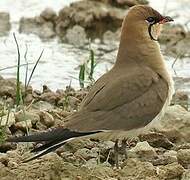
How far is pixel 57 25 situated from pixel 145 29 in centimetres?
461

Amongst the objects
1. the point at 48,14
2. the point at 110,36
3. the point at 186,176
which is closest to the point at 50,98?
the point at 186,176

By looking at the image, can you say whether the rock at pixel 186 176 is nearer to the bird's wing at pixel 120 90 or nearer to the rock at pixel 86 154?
the bird's wing at pixel 120 90

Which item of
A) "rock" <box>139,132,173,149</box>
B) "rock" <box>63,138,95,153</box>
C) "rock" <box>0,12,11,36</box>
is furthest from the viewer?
"rock" <box>0,12,11,36</box>

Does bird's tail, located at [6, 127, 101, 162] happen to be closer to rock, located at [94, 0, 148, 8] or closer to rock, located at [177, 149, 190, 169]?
rock, located at [177, 149, 190, 169]

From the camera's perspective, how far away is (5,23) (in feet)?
36.3

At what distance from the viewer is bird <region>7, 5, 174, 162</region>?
570 cm

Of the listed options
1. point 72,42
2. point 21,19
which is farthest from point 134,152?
point 21,19

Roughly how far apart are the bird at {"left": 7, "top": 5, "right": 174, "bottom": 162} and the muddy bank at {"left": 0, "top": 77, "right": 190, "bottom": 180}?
169 millimetres

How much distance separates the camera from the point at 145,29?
6.55 metres

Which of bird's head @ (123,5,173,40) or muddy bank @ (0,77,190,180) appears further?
bird's head @ (123,5,173,40)

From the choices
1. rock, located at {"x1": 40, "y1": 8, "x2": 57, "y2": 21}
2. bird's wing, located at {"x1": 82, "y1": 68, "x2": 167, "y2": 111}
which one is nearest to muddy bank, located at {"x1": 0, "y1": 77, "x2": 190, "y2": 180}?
bird's wing, located at {"x1": 82, "y1": 68, "x2": 167, "y2": 111}

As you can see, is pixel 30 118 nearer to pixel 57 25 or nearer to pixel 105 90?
pixel 105 90

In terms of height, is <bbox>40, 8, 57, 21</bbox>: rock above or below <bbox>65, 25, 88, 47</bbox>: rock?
above

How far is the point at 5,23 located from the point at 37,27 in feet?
1.25
